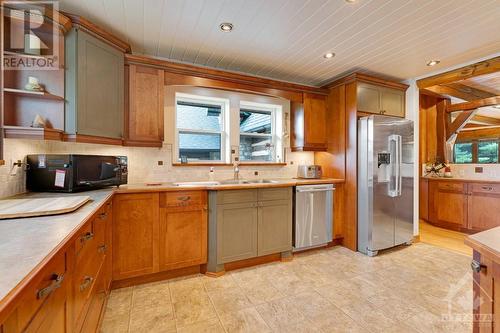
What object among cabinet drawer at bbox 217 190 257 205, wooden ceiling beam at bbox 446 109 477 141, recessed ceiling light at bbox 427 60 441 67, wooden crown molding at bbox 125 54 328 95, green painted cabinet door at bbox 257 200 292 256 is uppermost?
recessed ceiling light at bbox 427 60 441 67

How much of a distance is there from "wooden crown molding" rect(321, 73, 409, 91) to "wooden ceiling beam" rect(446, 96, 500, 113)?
67.7 inches

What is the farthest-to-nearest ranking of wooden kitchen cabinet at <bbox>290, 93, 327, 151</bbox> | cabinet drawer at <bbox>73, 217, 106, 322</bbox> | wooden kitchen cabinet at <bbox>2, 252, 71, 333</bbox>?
1. wooden kitchen cabinet at <bbox>290, 93, 327, 151</bbox>
2. cabinet drawer at <bbox>73, 217, 106, 322</bbox>
3. wooden kitchen cabinet at <bbox>2, 252, 71, 333</bbox>

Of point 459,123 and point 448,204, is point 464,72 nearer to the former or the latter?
point 459,123

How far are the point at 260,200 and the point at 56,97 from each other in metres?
2.14

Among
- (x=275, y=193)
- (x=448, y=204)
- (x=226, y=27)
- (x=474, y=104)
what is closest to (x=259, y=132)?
(x=275, y=193)

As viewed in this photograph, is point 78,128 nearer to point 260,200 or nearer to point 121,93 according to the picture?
point 121,93

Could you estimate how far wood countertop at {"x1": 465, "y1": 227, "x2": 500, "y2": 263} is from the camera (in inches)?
31.2

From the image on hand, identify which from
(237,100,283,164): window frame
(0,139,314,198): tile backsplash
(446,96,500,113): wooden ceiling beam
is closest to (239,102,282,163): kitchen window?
(237,100,283,164): window frame

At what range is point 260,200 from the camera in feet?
8.73

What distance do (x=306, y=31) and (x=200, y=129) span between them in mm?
1732

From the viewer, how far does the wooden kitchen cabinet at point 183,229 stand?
2.28 m

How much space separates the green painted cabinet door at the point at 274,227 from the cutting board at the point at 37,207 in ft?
5.82

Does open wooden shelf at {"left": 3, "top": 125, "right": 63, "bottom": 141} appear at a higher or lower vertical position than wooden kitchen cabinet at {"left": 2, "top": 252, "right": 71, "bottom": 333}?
higher

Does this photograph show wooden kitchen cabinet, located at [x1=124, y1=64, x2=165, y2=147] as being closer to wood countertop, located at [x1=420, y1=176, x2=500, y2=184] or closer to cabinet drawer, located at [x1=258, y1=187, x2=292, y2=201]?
cabinet drawer, located at [x1=258, y1=187, x2=292, y2=201]
